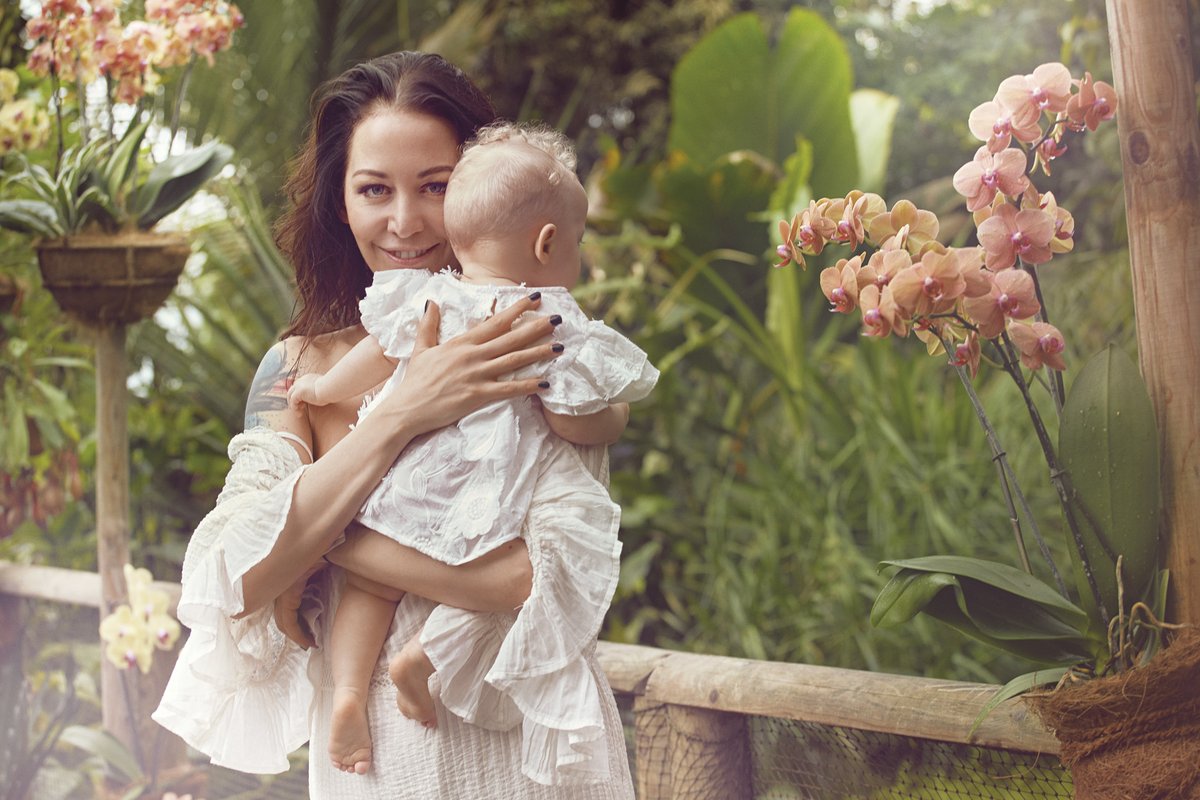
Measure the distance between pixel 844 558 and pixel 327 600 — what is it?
2.00m

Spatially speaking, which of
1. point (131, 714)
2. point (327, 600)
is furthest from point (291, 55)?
point (327, 600)

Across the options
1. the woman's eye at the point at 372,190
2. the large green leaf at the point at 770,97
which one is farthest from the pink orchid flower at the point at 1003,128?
the large green leaf at the point at 770,97

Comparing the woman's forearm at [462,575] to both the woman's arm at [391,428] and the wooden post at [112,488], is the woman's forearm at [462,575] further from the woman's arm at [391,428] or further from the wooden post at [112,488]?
the wooden post at [112,488]

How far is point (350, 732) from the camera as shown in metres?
1.17

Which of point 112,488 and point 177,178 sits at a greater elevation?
point 177,178

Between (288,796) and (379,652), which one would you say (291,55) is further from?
(379,652)

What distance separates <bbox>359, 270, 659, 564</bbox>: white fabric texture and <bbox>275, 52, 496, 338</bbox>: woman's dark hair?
0.69ft

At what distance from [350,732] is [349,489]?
26 centimetres

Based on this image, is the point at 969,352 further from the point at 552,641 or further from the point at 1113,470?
the point at 552,641

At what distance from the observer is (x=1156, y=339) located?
1250 millimetres

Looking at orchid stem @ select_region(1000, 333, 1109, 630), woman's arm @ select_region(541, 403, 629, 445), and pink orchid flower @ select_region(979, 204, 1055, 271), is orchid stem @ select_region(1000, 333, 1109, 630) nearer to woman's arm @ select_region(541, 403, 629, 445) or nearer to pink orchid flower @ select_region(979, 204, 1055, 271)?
pink orchid flower @ select_region(979, 204, 1055, 271)

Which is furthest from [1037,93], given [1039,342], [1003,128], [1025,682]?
[1025,682]

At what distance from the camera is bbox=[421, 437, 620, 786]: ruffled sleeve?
1.08 meters

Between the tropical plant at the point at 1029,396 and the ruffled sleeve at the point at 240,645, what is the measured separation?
0.64m
